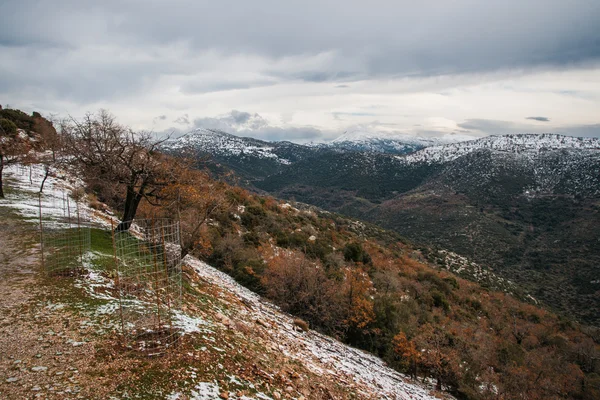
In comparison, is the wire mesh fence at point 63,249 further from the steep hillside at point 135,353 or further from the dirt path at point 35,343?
the dirt path at point 35,343

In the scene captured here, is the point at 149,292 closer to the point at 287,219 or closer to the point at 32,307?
the point at 32,307

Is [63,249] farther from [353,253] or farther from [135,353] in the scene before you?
[353,253]

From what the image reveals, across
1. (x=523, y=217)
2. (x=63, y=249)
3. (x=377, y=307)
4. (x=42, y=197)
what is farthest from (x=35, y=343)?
(x=523, y=217)

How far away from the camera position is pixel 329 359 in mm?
12500

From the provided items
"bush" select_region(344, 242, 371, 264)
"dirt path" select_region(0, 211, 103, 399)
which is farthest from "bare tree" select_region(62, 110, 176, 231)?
"bush" select_region(344, 242, 371, 264)

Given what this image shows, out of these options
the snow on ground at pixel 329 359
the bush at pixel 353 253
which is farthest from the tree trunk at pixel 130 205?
the bush at pixel 353 253

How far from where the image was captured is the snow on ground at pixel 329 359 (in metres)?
11.1

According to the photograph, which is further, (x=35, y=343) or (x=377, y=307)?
(x=377, y=307)

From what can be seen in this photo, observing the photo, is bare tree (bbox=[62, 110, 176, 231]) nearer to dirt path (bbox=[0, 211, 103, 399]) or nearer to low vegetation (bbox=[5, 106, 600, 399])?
low vegetation (bbox=[5, 106, 600, 399])

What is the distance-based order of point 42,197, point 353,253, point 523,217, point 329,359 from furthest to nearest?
point 523,217 < point 353,253 < point 42,197 < point 329,359

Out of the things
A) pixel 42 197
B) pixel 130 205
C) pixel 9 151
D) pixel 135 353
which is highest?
pixel 9 151

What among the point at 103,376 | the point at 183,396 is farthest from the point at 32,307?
the point at 183,396

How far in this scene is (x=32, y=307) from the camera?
8.13 meters

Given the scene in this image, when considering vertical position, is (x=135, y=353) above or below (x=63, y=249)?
below
